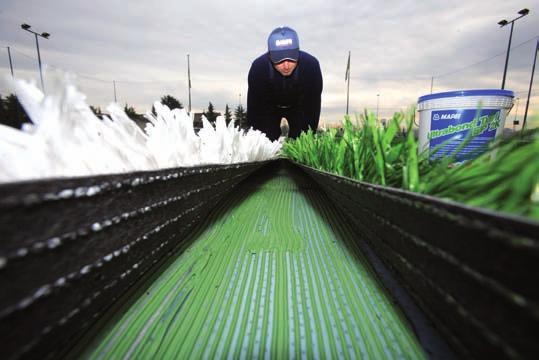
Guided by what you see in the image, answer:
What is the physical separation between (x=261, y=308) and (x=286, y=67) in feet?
9.96

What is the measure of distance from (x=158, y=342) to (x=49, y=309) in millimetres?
156

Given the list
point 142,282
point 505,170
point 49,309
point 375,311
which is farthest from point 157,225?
point 505,170

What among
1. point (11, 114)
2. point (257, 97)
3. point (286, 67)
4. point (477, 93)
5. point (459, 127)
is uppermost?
point (11, 114)

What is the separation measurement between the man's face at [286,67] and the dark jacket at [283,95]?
5 cm

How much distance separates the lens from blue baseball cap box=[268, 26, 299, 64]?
291 cm

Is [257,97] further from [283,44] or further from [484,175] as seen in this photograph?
[484,175]

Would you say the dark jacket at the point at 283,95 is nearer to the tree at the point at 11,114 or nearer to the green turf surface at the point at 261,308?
the green turf surface at the point at 261,308

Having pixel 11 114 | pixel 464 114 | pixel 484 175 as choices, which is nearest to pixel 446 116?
pixel 464 114

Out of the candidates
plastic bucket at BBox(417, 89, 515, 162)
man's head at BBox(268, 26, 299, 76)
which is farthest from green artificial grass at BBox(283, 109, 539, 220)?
man's head at BBox(268, 26, 299, 76)

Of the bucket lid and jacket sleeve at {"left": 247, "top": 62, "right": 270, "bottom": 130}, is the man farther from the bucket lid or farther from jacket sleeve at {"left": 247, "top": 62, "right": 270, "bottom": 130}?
the bucket lid

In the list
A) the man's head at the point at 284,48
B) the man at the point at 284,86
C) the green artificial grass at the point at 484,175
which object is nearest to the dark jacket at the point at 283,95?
the man at the point at 284,86

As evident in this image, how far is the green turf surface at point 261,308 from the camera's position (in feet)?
1.19

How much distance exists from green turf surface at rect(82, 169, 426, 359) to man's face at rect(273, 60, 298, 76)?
274 cm

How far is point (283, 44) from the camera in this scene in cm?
291
